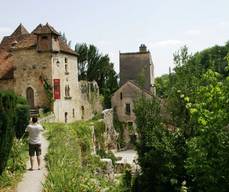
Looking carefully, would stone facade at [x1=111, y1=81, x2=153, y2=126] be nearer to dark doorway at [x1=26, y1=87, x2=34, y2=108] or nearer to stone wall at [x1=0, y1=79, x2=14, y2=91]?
dark doorway at [x1=26, y1=87, x2=34, y2=108]

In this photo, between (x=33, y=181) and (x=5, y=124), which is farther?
(x=33, y=181)

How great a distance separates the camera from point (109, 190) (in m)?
12.7

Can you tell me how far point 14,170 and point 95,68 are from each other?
48.9 metres

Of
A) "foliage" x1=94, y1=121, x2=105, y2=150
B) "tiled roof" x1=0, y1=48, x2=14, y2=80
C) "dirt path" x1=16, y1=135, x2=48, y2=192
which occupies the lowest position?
"dirt path" x1=16, y1=135, x2=48, y2=192

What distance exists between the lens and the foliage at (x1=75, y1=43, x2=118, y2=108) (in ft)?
205

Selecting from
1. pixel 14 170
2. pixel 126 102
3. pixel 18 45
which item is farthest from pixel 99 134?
pixel 14 170

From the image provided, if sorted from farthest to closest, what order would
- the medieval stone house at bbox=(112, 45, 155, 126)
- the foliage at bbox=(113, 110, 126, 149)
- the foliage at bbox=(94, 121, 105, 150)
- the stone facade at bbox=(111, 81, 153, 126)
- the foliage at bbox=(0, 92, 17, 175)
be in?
the medieval stone house at bbox=(112, 45, 155, 126)
the stone facade at bbox=(111, 81, 153, 126)
the foliage at bbox=(113, 110, 126, 149)
the foliage at bbox=(94, 121, 105, 150)
the foliage at bbox=(0, 92, 17, 175)

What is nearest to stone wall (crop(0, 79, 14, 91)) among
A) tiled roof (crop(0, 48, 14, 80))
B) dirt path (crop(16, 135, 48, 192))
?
tiled roof (crop(0, 48, 14, 80))

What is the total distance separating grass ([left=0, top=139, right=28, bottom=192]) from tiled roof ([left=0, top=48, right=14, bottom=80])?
21.4 metres

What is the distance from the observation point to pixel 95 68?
63125 millimetres

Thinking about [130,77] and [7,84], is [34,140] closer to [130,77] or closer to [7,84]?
[7,84]

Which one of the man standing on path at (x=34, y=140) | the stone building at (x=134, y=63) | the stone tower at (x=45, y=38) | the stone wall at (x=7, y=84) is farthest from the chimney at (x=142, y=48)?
the man standing on path at (x=34, y=140)

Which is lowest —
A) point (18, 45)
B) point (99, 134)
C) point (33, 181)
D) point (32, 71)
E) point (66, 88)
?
point (33, 181)

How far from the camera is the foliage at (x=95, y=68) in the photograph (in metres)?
62.5
